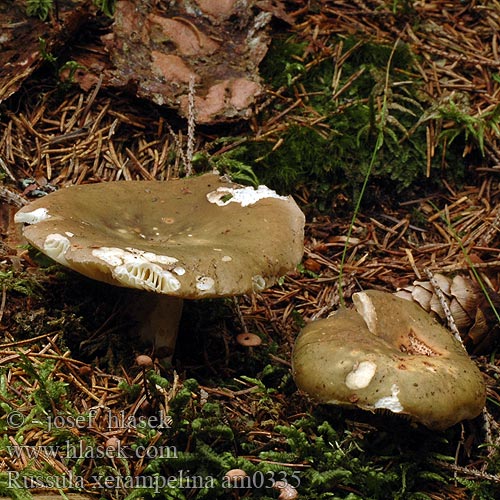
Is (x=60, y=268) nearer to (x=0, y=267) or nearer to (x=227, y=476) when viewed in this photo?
(x=0, y=267)

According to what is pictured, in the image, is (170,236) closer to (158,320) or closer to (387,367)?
(158,320)

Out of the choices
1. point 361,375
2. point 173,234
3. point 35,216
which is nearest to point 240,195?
point 173,234

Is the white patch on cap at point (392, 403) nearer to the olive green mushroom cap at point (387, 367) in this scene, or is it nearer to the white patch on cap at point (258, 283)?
the olive green mushroom cap at point (387, 367)

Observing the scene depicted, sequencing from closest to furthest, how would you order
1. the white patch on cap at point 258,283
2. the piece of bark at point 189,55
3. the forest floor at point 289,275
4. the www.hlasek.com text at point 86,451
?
the www.hlasek.com text at point 86,451 → the forest floor at point 289,275 → the white patch on cap at point 258,283 → the piece of bark at point 189,55

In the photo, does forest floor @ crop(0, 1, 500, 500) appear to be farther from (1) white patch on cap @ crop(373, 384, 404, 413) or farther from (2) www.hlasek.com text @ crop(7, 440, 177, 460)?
(1) white patch on cap @ crop(373, 384, 404, 413)

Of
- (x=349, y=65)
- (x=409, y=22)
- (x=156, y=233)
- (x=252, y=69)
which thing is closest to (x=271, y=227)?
(x=156, y=233)

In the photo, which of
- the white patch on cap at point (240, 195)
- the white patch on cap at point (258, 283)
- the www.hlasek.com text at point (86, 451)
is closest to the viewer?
the www.hlasek.com text at point (86, 451)

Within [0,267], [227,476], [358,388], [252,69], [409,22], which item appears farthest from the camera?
[409,22]

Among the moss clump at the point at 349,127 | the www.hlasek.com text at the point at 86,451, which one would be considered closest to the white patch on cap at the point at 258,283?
the www.hlasek.com text at the point at 86,451

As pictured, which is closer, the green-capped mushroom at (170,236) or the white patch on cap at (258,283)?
the green-capped mushroom at (170,236)
